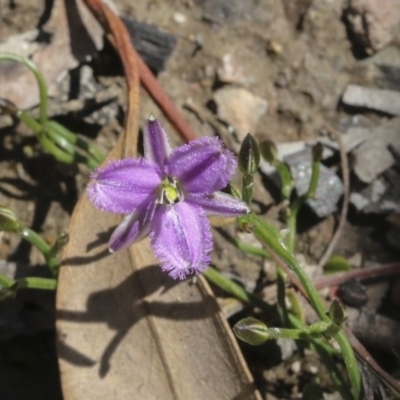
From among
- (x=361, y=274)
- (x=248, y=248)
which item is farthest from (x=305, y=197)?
(x=361, y=274)

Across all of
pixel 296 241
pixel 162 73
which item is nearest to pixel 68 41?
pixel 162 73

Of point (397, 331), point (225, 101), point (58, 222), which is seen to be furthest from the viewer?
point (225, 101)

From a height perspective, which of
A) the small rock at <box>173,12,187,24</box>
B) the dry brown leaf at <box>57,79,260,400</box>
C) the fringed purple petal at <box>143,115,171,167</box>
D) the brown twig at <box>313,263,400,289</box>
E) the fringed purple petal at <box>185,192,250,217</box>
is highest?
the fringed purple petal at <box>143,115,171,167</box>

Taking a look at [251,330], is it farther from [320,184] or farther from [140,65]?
[140,65]

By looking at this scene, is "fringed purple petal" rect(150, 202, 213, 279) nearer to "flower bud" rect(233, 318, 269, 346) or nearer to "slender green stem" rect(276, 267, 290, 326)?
"flower bud" rect(233, 318, 269, 346)

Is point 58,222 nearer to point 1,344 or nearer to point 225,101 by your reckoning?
point 1,344

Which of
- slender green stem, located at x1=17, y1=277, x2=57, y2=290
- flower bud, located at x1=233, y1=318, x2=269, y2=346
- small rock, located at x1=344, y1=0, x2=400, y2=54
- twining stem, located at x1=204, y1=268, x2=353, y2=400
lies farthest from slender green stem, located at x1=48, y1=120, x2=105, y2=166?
small rock, located at x1=344, y1=0, x2=400, y2=54
